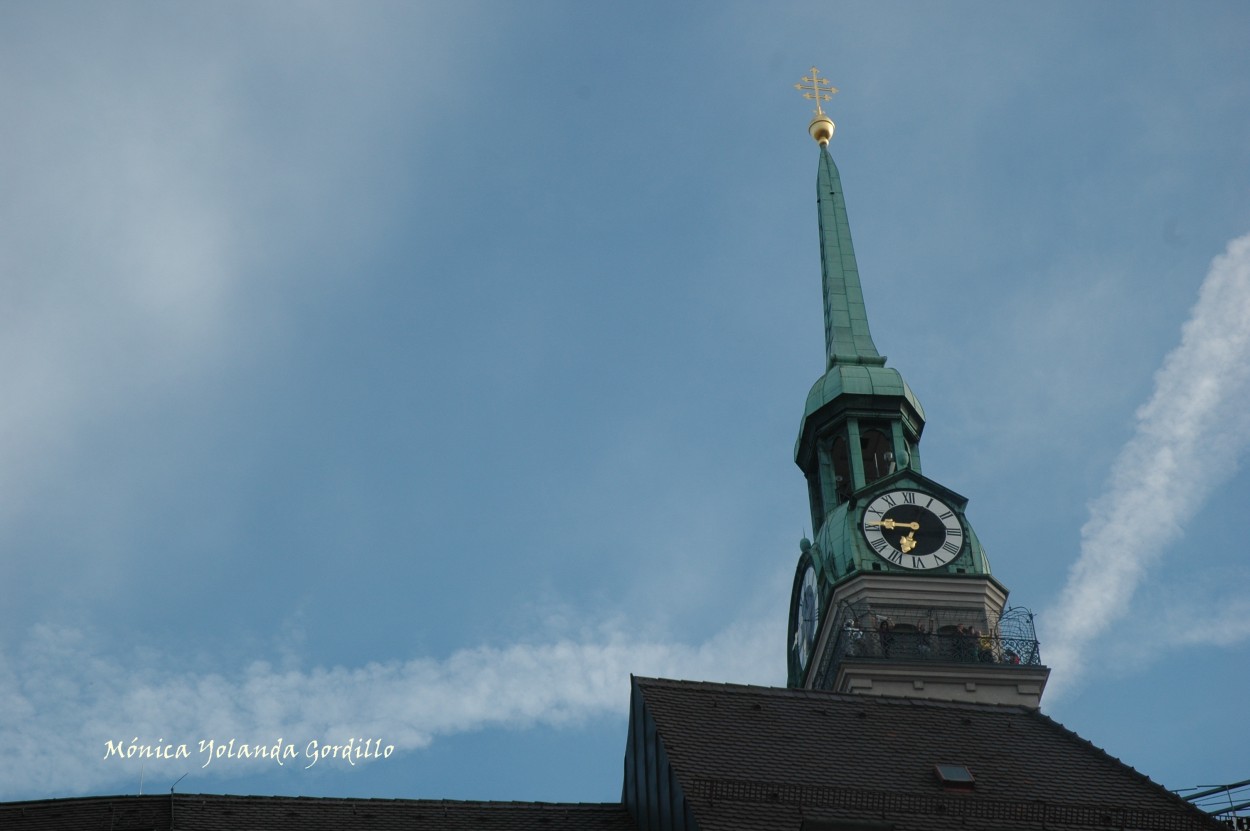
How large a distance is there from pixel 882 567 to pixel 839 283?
14.6 meters

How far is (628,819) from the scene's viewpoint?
33.3 meters

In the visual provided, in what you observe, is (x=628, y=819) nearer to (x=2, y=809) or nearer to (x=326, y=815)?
(x=326, y=815)

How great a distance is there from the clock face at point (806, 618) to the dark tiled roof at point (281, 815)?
2227 centimetres

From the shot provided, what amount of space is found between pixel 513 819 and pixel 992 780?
288 inches

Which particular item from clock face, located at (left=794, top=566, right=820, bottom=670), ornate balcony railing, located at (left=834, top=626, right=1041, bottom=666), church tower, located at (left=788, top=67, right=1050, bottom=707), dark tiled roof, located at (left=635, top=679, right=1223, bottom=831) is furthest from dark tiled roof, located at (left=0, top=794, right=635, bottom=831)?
clock face, located at (left=794, top=566, right=820, bottom=670)

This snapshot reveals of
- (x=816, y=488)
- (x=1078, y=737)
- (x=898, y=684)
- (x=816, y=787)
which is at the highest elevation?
(x=816, y=488)

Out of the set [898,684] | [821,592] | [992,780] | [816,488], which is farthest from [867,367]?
[992,780]

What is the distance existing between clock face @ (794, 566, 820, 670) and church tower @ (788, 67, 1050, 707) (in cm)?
4

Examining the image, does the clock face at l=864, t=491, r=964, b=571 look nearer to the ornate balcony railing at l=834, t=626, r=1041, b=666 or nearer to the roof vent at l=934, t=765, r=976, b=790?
the ornate balcony railing at l=834, t=626, r=1041, b=666

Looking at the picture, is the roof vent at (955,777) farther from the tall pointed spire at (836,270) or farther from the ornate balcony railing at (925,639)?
the tall pointed spire at (836,270)

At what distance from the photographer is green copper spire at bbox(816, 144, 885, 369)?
61500 millimetres

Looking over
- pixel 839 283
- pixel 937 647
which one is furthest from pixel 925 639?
pixel 839 283

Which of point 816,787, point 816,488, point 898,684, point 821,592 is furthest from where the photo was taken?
point 816,488

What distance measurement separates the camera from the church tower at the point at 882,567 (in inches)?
1935
